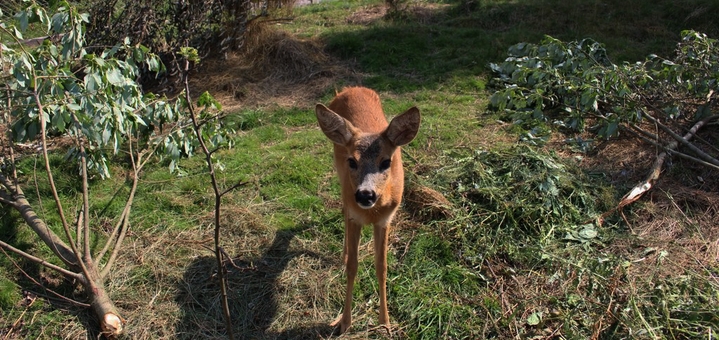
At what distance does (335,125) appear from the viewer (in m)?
3.68

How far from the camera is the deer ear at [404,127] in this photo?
3.50m

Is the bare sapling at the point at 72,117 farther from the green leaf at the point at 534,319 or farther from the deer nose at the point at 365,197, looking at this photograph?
the green leaf at the point at 534,319

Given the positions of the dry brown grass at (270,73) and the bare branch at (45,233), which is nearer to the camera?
the bare branch at (45,233)

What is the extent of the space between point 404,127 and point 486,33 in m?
7.09

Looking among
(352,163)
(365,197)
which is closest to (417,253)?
(352,163)

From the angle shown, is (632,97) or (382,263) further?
(632,97)

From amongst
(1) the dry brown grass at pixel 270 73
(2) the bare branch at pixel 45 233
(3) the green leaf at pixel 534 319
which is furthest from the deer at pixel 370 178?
(1) the dry brown grass at pixel 270 73

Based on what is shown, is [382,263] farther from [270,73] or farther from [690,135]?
[270,73]

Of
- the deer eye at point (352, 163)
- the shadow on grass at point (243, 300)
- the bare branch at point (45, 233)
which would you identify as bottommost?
the shadow on grass at point (243, 300)

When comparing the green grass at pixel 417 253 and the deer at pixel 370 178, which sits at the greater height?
the deer at pixel 370 178

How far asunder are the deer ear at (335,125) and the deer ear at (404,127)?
0.29 metres

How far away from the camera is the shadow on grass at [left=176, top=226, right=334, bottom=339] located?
3.91 m

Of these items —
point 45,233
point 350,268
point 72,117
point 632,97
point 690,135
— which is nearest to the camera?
point 350,268

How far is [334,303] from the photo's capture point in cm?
418
